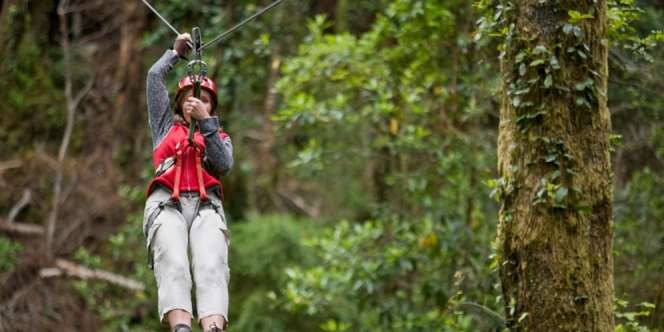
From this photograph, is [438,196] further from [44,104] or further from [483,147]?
[44,104]

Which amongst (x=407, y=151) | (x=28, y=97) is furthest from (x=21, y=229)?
(x=407, y=151)

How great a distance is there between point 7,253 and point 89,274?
0.86m

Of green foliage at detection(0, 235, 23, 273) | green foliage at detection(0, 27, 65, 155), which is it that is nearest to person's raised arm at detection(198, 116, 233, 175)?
green foliage at detection(0, 235, 23, 273)

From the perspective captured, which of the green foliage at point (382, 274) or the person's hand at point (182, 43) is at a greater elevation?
the person's hand at point (182, 43)

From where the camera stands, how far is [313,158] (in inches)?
310

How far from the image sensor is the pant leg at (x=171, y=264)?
406cm

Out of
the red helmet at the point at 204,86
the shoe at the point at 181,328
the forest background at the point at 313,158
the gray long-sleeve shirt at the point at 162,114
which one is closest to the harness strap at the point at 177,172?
the gray long-sleeve shirt at the point at 162,114

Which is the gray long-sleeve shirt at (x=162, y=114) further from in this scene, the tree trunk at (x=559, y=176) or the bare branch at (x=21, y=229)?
the bare branch at (x=21, y=229)

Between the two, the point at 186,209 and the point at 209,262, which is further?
the point at 186,209

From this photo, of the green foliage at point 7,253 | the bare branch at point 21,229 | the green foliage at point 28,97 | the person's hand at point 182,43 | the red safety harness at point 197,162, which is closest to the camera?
the red safety harness at point 197,162

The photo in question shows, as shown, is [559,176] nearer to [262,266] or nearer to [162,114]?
[162,114]

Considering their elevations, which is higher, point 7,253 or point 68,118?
point 68,118

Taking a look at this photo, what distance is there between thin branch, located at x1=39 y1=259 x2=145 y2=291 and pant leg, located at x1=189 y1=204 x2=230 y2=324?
6042mm

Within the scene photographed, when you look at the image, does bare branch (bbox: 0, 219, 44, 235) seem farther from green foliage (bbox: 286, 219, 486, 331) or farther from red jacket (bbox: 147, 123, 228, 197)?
red jacket (bbox: 147, 123, 228, 197)
